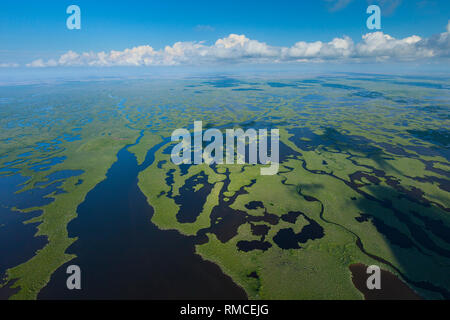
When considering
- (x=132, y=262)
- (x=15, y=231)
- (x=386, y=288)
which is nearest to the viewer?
(x=386, y=288)

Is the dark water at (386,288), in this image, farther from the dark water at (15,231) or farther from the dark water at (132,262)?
the dark water at (15,231)

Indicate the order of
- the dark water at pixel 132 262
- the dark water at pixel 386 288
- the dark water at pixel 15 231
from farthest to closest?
1. the dark water at pixel 15 231
2. the dark water at pixel 132 262
3. the dark water at pixel 386 288

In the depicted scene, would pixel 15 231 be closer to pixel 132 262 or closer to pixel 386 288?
pixel 132 262

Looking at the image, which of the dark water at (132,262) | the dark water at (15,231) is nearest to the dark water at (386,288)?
the dark water at (132,262)

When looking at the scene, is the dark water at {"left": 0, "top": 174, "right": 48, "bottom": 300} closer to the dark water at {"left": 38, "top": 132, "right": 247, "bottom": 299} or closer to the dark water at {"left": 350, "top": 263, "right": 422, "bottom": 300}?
the dark water at {"left": 38, "top": 132, "right": 247, "bottom": 299}

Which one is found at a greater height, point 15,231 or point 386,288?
point 15,231

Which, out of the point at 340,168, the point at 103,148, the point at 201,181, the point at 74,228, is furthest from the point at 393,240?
the point at 103,148

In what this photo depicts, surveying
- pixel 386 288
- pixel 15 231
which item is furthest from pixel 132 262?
pixel 386 288
